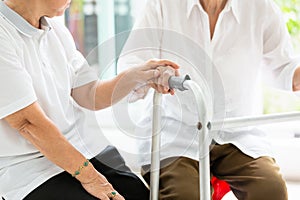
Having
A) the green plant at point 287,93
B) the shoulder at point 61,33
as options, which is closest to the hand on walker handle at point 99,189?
the shoulder at point 61,33

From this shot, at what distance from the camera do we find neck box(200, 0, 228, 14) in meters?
1.80

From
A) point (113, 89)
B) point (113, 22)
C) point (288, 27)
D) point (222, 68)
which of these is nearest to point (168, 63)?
point (113, 89)

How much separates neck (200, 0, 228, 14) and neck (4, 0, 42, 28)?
1.74ft

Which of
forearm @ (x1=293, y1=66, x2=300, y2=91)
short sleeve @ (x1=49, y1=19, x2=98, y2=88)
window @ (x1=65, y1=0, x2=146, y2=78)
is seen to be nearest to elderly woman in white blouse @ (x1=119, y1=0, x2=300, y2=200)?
forearm @ (x1=293, y1=66, x2=300, y2=91)

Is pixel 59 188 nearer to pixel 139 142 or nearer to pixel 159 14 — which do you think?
pixel 139 142

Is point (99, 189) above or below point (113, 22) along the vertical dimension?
below

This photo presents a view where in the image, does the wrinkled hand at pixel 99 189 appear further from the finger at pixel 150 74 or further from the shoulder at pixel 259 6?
the shoulder at pixel 259 6

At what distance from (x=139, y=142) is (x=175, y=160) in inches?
6.2

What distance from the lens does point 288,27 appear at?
8.76ft

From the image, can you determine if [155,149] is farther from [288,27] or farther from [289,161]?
[288,27]

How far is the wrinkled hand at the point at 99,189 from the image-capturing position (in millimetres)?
1475

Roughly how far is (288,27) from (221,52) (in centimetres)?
98

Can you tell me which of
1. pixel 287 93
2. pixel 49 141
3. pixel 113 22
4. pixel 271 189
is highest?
pixel 113 22

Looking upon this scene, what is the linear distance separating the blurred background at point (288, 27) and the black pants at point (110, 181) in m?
0.81
